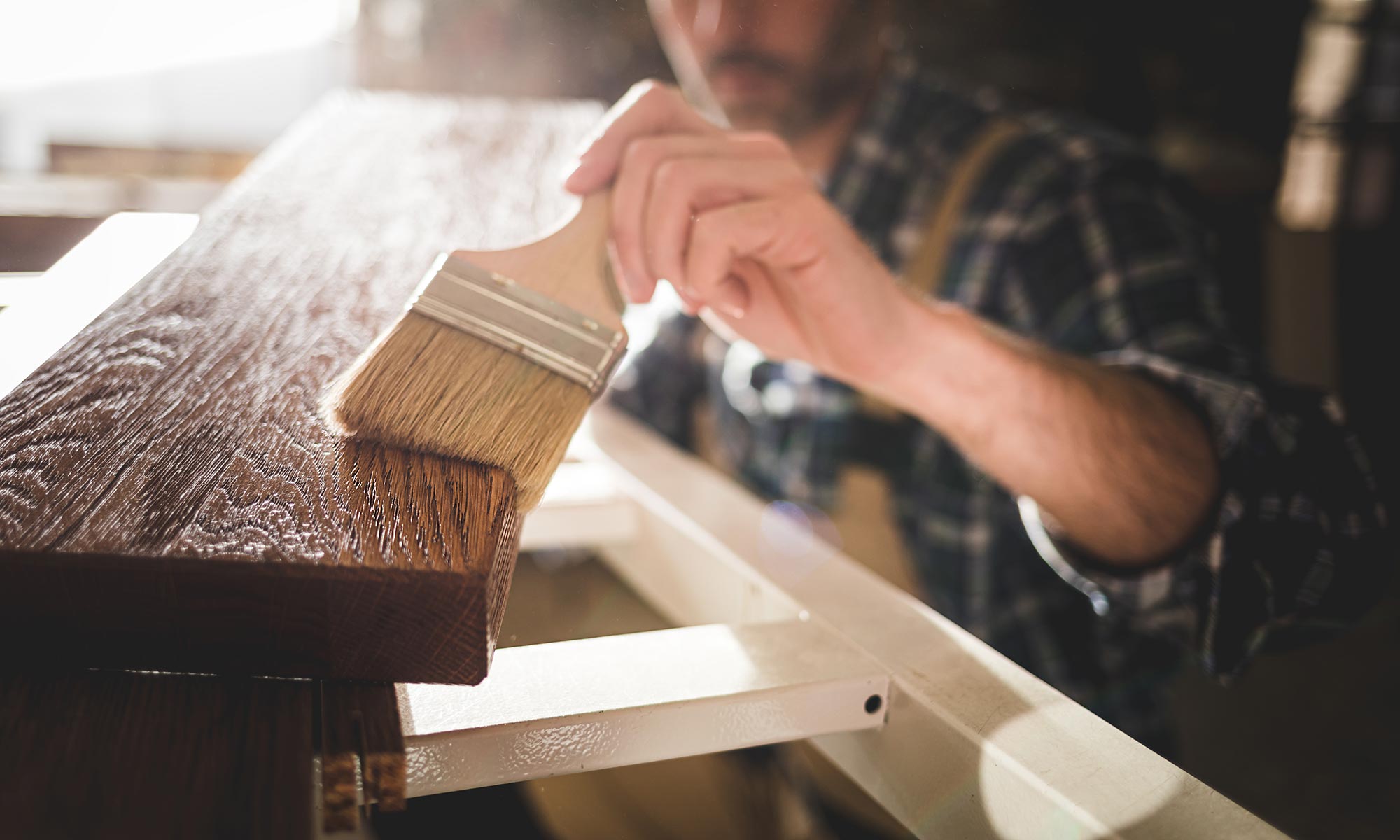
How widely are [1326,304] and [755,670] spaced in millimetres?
2773

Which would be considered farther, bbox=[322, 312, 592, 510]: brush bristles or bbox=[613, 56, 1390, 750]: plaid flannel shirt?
bbox=[613, 56, 1390, 750]: plaid flannel shirt

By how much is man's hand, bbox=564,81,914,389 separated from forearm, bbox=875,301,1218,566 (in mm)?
121

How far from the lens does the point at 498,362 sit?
429 millimetres

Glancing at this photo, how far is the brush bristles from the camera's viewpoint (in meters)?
0.38

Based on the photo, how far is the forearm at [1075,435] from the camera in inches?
28.2

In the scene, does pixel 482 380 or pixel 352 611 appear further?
pixel 482 380

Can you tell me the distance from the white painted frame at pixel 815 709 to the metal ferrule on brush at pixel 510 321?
13cm

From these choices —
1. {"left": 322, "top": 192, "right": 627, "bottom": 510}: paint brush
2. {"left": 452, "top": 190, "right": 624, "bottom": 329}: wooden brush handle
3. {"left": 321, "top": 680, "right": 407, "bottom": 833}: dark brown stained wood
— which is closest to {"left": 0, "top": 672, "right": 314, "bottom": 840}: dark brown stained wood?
{"left": 321, "top": 680, "right": 407, "bottom": 833}: dark brown stained wood

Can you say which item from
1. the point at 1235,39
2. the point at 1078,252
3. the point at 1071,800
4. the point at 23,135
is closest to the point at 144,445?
the point at 1071,800

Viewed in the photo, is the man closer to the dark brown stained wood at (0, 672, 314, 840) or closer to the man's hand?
the man's hand

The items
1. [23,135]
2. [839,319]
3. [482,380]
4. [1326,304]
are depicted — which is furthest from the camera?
[1326,304]

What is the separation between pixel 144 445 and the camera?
347 mm

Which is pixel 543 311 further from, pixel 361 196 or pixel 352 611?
pixel 361 196

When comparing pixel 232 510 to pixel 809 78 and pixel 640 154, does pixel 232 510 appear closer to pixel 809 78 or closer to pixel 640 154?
pixel 640 154
